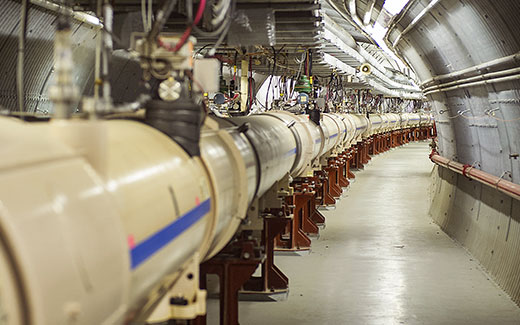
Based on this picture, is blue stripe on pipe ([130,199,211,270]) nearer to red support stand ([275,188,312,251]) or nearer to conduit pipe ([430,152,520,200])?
conduit pipe ([430,152,520,200])

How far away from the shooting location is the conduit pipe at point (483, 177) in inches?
281

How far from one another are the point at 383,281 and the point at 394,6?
409 cm

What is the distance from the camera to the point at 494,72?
7445 mm

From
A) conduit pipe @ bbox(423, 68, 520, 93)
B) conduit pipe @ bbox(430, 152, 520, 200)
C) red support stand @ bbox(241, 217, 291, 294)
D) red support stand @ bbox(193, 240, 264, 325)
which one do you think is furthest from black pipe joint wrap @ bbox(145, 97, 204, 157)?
conduit pipe @ bbox(430, 152, 520, 200)

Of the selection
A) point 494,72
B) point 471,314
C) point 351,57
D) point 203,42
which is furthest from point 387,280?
point 351,57

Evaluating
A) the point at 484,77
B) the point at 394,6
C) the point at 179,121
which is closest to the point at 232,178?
the point at 179,121

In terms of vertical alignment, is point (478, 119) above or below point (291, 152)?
above

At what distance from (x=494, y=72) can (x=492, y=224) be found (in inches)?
81.8

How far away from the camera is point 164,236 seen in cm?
252

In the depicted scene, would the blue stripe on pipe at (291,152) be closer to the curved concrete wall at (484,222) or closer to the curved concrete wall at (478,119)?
the curved concrete wall at (478,119)

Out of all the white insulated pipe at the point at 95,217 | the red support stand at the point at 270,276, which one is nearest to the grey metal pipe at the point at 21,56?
the white insulated pipe at the point at 95,217

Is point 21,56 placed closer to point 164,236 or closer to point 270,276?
point 164,236

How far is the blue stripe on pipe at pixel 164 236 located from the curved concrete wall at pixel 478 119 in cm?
422

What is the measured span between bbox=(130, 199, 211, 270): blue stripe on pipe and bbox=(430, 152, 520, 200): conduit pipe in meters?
4.70
